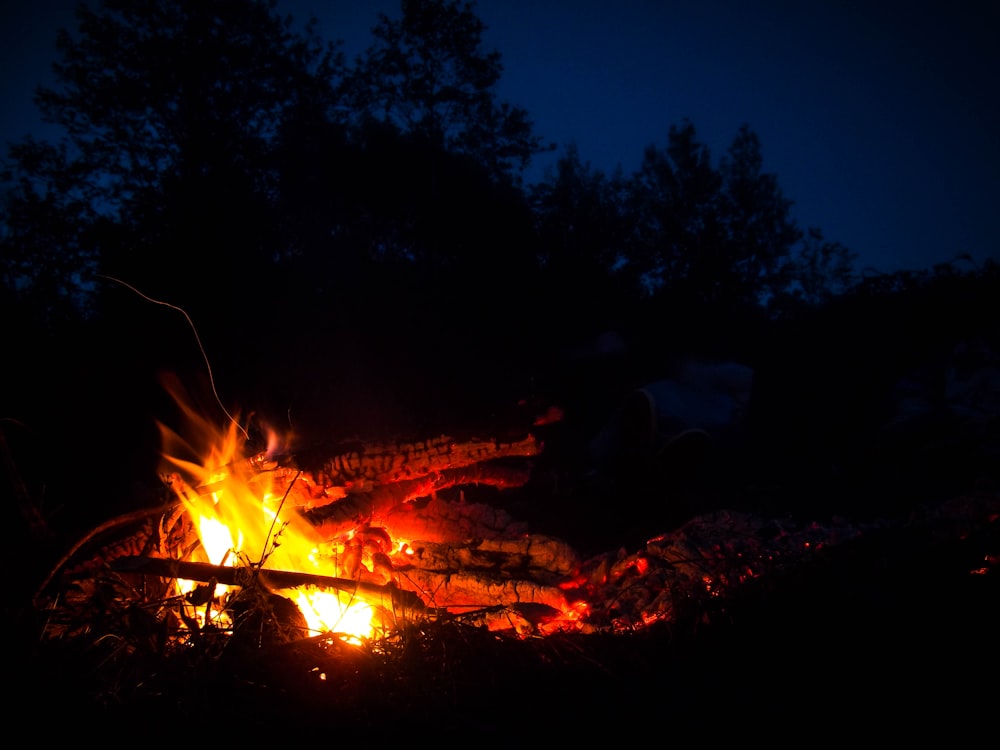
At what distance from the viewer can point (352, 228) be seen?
10.9 m

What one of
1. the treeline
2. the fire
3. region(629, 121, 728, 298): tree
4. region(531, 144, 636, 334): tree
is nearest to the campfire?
the fire

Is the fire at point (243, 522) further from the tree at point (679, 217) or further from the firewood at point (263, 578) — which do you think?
the tree at point (679, 217)

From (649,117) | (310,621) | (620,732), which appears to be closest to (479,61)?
(310,621)

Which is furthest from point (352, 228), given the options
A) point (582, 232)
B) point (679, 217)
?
point (679, 217)

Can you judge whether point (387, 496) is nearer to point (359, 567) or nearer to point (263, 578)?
point (359, 567)

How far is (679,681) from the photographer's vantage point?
7.47 feet

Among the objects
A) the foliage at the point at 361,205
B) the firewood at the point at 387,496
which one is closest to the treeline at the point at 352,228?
the foliage at the point at 361,205

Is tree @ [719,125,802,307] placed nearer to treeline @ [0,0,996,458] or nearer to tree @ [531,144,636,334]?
treeline @ [0,0,996,458]

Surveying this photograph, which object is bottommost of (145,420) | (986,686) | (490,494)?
(986,686)

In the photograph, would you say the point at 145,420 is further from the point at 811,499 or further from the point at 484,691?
the point at 811,499

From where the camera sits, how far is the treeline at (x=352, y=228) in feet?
25.9

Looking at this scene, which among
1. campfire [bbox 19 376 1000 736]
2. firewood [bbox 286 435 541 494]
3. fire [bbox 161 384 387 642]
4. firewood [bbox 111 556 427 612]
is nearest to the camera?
campfire [bbox 19 376 1000 736]

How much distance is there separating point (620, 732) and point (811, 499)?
461 cm

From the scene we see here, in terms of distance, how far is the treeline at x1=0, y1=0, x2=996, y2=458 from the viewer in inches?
311
